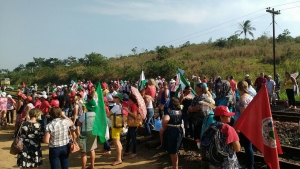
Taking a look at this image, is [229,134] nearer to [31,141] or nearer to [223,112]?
[223,112]

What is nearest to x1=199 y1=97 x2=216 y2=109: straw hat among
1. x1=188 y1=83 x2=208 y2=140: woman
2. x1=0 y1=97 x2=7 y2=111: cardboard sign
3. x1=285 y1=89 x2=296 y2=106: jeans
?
x1=188 y1=83 x2=208 y2=140: woman

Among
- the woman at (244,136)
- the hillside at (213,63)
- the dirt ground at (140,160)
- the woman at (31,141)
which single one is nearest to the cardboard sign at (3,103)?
the dirt ground at (140,160)

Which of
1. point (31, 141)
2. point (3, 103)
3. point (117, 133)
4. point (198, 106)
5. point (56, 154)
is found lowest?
point (56, 154)

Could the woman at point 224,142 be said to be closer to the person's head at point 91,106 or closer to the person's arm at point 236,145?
the person's arm at point 236,145

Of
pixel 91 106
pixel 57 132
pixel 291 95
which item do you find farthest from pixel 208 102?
pixel 291 95

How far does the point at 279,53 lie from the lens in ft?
97.5

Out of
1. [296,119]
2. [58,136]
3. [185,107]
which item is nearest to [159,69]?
[296,119]

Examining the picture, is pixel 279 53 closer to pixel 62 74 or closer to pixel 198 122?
pixel 198 122

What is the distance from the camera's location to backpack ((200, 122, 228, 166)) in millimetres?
3809

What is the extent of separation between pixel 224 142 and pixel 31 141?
12.0 feet

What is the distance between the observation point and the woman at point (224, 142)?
12.3 feet

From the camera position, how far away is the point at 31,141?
522 centimetres

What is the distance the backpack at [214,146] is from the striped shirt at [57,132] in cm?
273

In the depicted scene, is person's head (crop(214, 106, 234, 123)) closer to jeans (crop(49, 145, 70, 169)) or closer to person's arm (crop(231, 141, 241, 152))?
person's arm (crop(231, 141, 241, 152))
